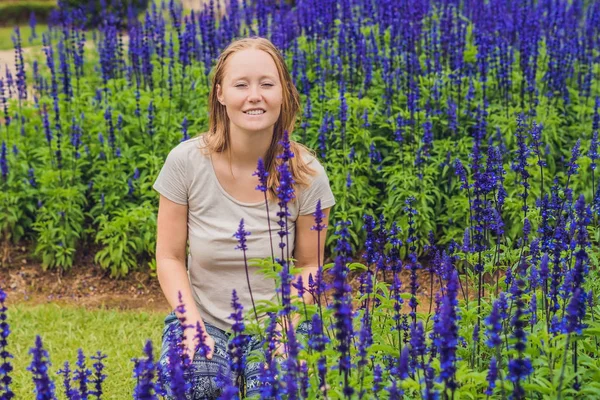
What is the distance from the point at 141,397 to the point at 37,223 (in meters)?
4.61

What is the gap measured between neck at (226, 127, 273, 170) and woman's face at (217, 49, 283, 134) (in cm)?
8

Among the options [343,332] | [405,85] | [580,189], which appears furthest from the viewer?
[405,85]

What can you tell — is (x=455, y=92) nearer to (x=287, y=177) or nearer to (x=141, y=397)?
(x=287, y=177)

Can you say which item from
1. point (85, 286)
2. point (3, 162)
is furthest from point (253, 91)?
point (3, 162)

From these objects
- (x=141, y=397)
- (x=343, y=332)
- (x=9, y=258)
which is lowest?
(x=9, y=258)

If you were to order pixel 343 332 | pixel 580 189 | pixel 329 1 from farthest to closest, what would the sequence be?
pixel 329 1, pixel 580 189, pixel 343 332

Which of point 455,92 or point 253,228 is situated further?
point 455,92

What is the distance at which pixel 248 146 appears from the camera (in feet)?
12.6

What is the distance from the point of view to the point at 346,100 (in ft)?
22.5

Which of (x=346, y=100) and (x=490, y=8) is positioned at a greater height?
(x=490, y=8)

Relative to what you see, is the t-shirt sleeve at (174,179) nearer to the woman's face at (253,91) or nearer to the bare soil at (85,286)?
the woman's face at (253,91)

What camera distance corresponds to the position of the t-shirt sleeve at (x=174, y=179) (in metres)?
3.89

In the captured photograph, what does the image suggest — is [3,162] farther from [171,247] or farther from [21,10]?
[21,10]

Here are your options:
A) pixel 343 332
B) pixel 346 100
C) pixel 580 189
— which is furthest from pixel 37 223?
pixel 343 332
